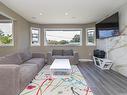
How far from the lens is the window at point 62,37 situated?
30.9ft

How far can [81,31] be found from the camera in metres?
9.27

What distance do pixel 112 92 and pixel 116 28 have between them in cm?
302

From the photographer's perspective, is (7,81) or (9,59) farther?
(9,59)

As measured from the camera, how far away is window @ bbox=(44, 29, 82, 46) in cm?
941

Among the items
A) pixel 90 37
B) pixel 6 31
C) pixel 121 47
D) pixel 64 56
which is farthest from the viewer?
pixel 90 37

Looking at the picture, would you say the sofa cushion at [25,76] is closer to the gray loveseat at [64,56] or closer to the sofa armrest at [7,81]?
the sofa armrest at [7,81]

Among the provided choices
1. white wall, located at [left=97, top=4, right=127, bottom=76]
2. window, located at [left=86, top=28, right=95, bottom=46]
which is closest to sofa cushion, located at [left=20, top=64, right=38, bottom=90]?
white wall, located at [left=97, top=4, right=127, bottom=76]

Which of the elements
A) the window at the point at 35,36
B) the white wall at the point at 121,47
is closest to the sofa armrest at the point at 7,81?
the white wall at the point at 121,47

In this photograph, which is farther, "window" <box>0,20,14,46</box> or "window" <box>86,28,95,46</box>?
"window" <box>86,28,95,46</box>

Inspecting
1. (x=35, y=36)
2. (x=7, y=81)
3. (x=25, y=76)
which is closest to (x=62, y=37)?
(x=35, y=36)

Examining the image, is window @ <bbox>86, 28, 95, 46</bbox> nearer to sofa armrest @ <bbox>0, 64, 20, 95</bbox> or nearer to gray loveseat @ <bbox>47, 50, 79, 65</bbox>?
gray loveseat @ <bbox>47, 50, 79, 65</bbox>

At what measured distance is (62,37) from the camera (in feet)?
31.1

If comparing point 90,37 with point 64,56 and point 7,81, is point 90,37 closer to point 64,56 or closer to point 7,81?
point 64,56

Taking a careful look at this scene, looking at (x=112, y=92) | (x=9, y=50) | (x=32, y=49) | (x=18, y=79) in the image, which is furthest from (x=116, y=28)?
(x=32, y=49)
